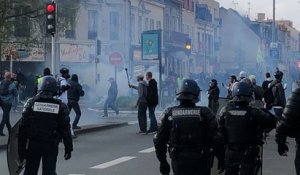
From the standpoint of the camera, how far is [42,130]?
7.27 metres

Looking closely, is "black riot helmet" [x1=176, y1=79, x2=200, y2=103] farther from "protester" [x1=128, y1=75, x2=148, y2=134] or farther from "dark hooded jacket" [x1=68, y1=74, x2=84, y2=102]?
"protester" [x1=128, y1=75, x2=148, y2=134]

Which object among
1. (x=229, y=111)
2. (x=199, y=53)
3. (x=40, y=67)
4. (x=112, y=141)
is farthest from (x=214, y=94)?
(x=199, y=53)

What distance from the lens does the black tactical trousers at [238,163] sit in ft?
22.5

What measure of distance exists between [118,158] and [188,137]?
6869mm

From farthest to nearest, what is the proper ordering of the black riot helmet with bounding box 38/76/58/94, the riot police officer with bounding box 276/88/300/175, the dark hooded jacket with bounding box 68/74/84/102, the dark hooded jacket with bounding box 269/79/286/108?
1. the dark hooded jacket with bounding box 68/74/84/102
2. the dark hooded jacket with bounding box 269/79/286/108
3. the black riot helmet with bounding box 38/76/58/94
4. the riot police officer with bounding box 276/88/300/175

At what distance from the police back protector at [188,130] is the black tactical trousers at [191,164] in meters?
0.06

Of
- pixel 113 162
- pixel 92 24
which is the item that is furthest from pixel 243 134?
pixel 92 24

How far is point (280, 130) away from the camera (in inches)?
243

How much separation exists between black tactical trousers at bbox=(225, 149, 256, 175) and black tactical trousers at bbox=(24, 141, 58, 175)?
1.90 meters

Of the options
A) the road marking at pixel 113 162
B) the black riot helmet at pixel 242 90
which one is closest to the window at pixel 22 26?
the road marking at pixel 113 162

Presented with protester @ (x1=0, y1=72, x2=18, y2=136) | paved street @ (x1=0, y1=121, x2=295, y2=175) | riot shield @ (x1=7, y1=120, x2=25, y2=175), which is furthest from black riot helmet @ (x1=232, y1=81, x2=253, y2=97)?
protester @ (x1=0, y1=72, x2=18, y2=136)

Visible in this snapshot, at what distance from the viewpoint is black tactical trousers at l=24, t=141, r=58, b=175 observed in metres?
7.27

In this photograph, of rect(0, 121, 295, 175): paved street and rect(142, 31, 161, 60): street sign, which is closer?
rect(0, 121, 295, 175): paved street

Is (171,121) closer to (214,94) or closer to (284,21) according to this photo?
(214,94)
